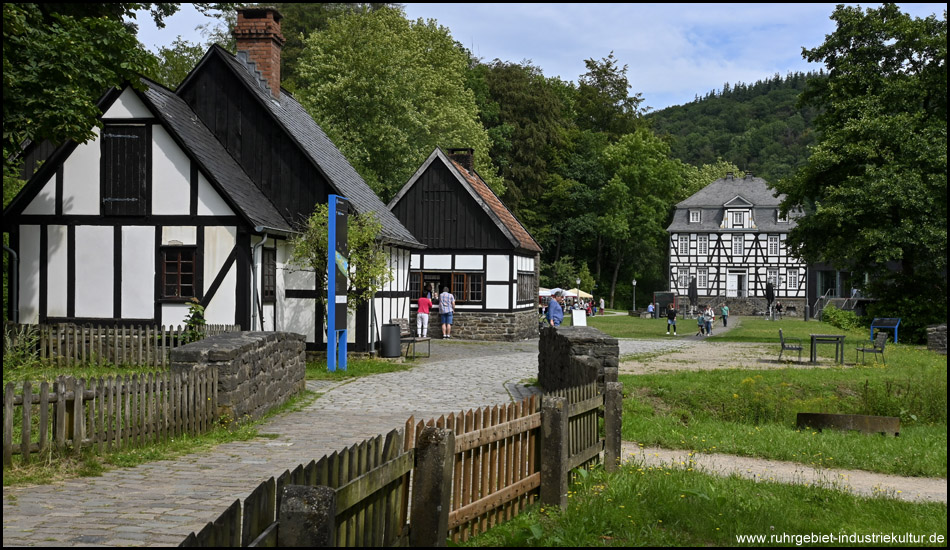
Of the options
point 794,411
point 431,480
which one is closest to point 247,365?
point 431,480

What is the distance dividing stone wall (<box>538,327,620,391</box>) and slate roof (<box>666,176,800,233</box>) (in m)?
57.1

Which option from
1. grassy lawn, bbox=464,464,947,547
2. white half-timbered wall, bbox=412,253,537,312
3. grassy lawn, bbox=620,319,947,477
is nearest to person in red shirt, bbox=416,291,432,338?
white half-timbered wall, bbox=412,253,537,312

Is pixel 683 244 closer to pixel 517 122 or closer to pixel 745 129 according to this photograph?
pixel 517 122

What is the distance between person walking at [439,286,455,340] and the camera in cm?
2928

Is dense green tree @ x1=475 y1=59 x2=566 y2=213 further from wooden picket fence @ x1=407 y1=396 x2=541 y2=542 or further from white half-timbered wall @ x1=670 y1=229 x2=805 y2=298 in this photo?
wooden picket fence @ x1=407 y1=396 x2=541 y2=542

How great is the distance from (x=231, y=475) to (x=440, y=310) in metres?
21.9

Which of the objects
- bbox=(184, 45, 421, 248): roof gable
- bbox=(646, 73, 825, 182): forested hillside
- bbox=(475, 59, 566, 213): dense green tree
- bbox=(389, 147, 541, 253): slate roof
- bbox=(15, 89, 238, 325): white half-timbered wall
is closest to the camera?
bbox=(15, 89, 238, 325): white half-timbered wall

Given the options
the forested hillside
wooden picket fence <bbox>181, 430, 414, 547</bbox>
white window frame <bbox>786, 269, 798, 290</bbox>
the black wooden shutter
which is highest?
the forested hillside

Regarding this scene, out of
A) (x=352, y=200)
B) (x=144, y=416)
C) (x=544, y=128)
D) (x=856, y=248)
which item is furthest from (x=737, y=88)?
(x=144, y=416)

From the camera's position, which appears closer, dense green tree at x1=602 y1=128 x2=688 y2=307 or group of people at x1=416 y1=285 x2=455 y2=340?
group of people at x1=416 y1=285 x2=455 y2=340

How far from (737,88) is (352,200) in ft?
435

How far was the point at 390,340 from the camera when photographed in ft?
67.9

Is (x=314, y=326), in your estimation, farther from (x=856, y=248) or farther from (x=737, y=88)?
(x=737, y=88)

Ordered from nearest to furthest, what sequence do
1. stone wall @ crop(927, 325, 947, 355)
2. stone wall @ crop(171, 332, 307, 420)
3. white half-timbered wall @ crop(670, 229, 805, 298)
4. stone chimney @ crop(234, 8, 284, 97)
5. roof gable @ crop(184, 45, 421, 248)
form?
stone wall @ crop(171, 332, 307, 420), roof gable @ crop(184, 45, 421, 248), stone chimney @ crop(234, 8, 284, 97), stone wall @ crop(927, 325, 947, 355), white half-timbered wall @ crop(670, 229, 805, 298)
